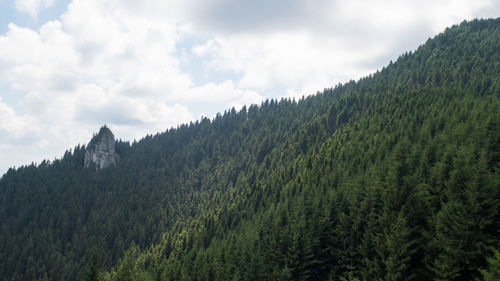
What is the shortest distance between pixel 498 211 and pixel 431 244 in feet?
24.0

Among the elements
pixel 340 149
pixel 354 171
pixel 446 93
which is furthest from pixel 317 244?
pixel 446 93

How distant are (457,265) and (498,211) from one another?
25.4 ft

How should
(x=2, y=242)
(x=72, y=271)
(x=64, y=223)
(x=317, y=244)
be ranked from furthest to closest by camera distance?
(x=64, y=223) → (x=2, y=242) → (x=72, y=271) → (x=317, y=244)

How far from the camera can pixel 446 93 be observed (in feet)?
382

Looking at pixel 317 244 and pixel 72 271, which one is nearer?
pixel 317 244

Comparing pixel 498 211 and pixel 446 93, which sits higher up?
pixel 446 93

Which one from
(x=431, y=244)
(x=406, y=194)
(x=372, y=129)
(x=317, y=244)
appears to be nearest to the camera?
(x=431, y=244)

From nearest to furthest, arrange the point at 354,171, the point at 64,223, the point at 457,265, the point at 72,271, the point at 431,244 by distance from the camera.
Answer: the point at 457,265, the point at 431,244, the point at 354,171, the point at 72,271, the point at 64,223

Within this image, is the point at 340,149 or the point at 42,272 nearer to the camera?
the point at 340,149

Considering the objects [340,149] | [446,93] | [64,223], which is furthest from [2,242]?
[446,93]

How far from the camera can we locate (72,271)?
148 m

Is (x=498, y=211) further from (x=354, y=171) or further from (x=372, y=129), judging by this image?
(x=372, y=129)

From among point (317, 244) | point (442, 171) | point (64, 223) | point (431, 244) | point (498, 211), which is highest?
point (442, 171)

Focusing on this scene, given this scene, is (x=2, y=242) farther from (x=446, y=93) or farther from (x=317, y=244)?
(x=446, y=93)
